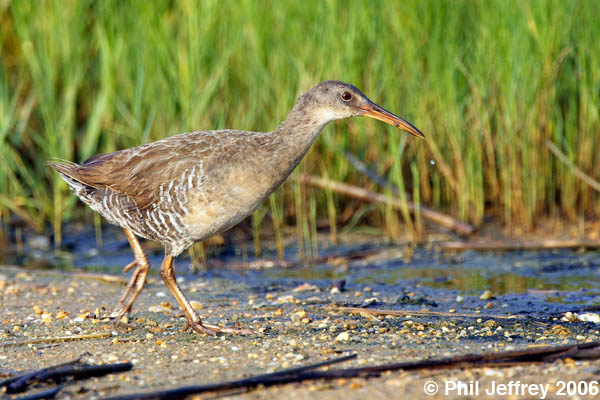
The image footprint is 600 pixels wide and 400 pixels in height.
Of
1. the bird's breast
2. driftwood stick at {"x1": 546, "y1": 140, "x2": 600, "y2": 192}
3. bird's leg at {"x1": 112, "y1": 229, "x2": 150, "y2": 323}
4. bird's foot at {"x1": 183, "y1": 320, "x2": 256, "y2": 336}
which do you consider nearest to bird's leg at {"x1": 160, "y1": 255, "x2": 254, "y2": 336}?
bird's foot at {"x1": 183, "y1": 320, "x2": 256, "y2": 336}

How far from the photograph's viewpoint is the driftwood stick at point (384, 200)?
7.85m

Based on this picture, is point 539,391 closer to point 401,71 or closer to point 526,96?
point 526,96

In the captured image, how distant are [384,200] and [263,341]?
3.16 metres

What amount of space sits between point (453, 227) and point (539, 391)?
13.2 feet

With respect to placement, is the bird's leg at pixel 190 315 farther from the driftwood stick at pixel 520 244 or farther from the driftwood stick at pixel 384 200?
the driftwood stick at pixel 520 244

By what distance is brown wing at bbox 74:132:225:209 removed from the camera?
545cm

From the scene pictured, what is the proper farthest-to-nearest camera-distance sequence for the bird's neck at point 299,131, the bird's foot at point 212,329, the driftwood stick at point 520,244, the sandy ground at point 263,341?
1. the driftwood stick at point 520,244
2. the bird's neck at point 299,131
3. the bird's foot at point 212,329
4. the sandy ground at point 263,341

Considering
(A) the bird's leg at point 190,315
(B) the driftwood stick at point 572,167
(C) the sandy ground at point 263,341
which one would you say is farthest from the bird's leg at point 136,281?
(B) the driftwood stick at point 572,167

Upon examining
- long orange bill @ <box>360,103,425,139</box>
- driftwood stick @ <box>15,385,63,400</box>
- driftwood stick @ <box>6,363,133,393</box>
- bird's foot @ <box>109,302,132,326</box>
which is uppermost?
long orange bill @ <box>360,103,425,139</box>

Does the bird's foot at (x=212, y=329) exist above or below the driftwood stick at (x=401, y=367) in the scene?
above

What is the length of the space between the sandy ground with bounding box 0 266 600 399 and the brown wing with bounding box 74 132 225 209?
2.84 feet

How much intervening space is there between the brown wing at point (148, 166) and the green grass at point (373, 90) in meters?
1.49

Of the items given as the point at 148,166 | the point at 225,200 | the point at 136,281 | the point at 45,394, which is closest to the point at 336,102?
the point at 225,200

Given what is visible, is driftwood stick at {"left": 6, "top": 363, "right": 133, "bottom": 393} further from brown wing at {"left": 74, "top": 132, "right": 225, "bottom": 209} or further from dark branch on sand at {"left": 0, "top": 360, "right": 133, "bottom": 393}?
brown wing at {"left": 74, "top": 132, "right": 225, "bottom": 209}
